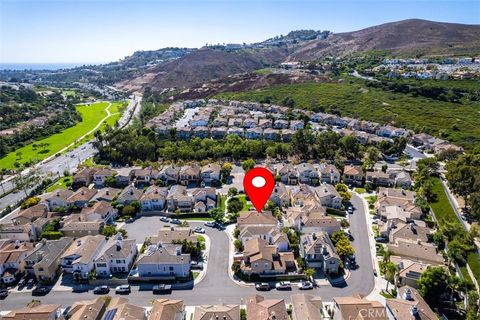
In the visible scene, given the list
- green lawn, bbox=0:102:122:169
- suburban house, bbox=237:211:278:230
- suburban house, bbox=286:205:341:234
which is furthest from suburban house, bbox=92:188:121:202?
green lawn, bbox=0:102:122:169

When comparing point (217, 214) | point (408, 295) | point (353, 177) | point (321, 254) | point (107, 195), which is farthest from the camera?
point (353, 177)

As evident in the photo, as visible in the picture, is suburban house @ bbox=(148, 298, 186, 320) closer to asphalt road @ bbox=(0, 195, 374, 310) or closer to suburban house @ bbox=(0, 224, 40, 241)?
asphalt road @ bbox=(0, 195, 374, 310)

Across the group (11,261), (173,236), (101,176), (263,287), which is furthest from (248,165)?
(11,261)

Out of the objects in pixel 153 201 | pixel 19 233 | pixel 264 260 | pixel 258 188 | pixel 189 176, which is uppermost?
pixel 258 188

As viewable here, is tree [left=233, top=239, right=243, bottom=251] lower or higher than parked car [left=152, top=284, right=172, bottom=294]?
higher

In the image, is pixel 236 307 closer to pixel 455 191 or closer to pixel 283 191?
pixel 283 191

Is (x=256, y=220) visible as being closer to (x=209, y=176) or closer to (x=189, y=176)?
(x=209, y=176)

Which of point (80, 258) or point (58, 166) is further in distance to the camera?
point (58, 166)
